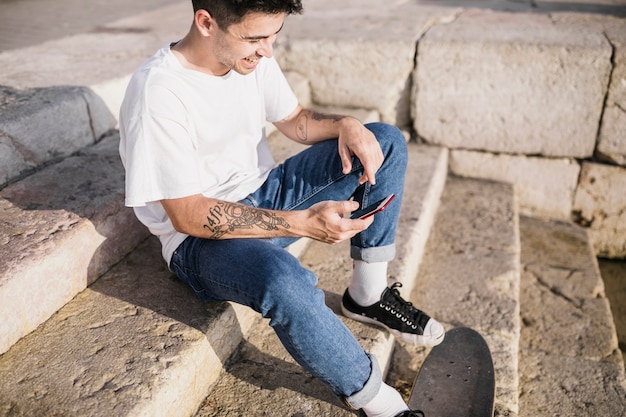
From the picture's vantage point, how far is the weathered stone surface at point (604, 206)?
3.72 metres

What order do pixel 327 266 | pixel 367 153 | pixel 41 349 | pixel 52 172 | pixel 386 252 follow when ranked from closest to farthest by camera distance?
pixel 41 349
pixel 367 153
pixel 386 252
pixel 52 172
pixel 327 266

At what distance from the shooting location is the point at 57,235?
1962 millimetres

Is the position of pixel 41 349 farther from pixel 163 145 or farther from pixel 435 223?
pixel 435 223

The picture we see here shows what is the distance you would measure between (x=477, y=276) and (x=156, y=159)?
196cm

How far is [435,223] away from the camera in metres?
3.49

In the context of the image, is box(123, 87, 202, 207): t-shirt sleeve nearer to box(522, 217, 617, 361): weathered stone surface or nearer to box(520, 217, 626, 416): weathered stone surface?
box(520, 217, 626, 416): weathered stone surface

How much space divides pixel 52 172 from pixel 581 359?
2.65 meters

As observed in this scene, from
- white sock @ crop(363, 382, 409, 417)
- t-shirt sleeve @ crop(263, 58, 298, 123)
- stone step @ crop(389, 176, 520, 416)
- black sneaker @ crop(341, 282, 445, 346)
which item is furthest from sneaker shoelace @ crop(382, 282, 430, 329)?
t-shirt sleeve @ crop(263, 58, 298, 123)

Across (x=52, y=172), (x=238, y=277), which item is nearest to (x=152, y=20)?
(x=52, y=172)

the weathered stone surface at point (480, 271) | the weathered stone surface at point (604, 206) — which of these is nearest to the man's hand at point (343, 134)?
the weathered stone surface at point (480, 271)

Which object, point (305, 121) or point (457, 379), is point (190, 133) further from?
point (457, 379)

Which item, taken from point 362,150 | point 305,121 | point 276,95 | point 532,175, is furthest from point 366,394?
point 532,175

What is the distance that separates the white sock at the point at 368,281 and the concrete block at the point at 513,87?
1.94 meters

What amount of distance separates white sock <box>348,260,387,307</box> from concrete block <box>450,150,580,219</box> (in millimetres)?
2023
